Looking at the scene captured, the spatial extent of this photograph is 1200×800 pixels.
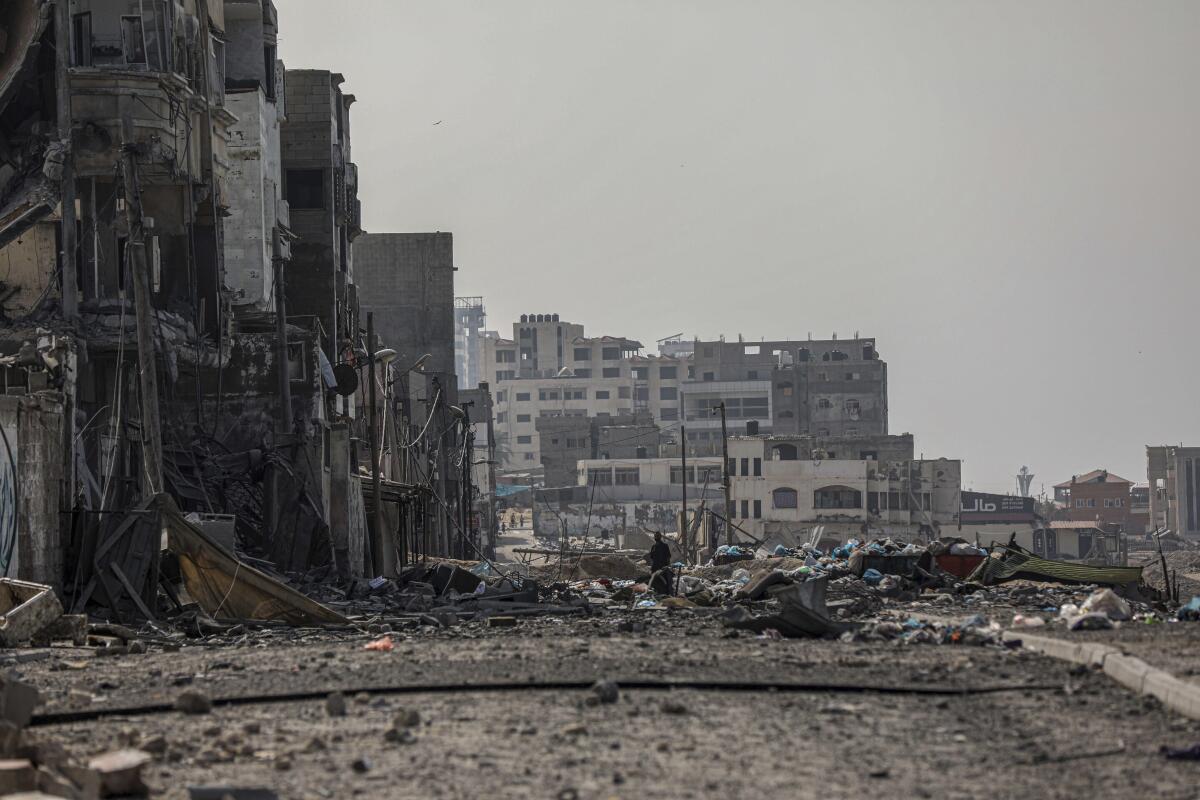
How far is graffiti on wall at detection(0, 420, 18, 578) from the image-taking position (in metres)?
17.5

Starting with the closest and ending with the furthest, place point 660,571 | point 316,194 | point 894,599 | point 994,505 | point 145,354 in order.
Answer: point 145,354
point 894,599
point 660,571
point 316,194
point 994,505

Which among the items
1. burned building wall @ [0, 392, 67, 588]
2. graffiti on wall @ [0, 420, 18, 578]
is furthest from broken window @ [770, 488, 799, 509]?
graffiti on wall @ [0, 420, 18, 578]

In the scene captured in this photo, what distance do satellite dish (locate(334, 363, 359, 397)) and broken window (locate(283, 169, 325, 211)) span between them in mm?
7793

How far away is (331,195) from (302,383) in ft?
39.3

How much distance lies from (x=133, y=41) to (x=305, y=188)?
48.0 ft

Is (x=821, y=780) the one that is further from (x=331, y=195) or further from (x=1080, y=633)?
(x=331, y=195)

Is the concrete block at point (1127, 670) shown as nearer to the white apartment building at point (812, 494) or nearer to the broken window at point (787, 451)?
the white apartment building at point (812, 494)

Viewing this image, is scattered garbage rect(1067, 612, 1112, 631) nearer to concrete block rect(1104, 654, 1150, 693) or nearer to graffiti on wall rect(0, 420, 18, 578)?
concrete block rect(1104, 654, 1150, 693)

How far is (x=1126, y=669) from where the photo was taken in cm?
1090

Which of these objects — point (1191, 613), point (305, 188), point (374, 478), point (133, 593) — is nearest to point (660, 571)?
point (374, 478)

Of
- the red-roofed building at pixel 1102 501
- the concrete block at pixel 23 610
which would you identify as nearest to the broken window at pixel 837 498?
the red-roofed building at pixel 1102 501

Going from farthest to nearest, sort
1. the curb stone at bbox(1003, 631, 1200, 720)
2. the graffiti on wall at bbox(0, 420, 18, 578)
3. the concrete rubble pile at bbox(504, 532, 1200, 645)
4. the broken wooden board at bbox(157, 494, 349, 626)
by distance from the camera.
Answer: the broken wooden board at bbox(157, 494, 349, 626), the graffiti on wall at bbox(0, 420, 18, 578), the concrete rubble pile at bbox(504, 532, 1200, 645), the curb stone at bbox(1003, 631, 1200, 720)

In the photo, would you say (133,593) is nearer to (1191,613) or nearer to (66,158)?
(1191,613)

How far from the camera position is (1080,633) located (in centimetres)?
1448
